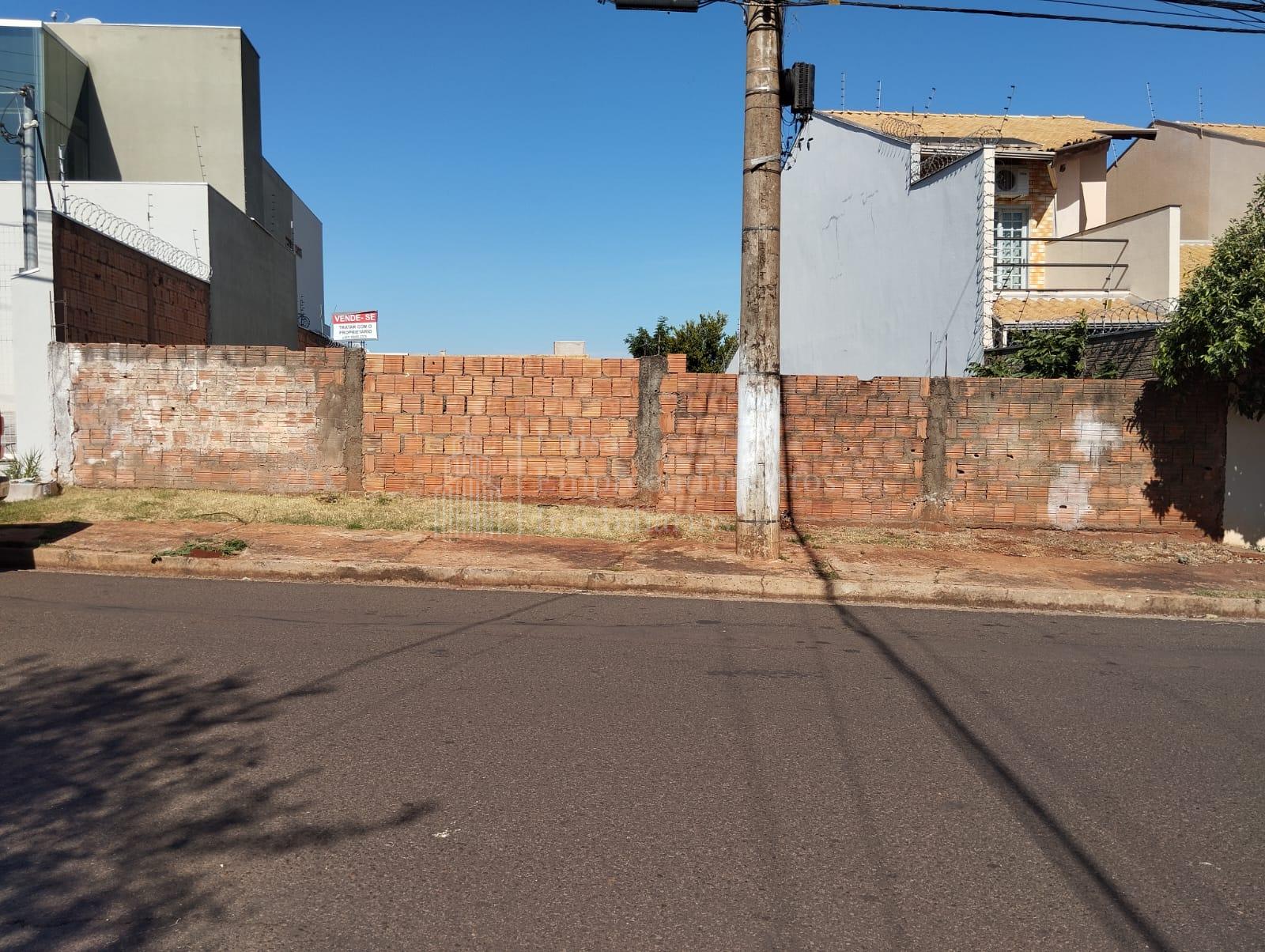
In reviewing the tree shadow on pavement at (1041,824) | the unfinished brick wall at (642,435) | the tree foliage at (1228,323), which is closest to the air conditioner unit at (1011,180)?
the tree foliage at (1228,323)

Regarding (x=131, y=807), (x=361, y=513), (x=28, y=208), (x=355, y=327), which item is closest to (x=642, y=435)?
(x=361, y=513)

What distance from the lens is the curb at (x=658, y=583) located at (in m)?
9.16

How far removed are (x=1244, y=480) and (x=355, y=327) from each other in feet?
99.8

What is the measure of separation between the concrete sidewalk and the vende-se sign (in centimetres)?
2490

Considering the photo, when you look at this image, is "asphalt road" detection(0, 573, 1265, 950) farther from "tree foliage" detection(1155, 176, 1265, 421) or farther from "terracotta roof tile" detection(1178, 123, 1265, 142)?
"terracotta roof tile" detection(1178, 123, 1265, 142)

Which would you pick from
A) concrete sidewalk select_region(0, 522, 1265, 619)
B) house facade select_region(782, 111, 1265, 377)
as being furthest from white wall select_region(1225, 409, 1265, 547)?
house facade select_region(782, 111, 1265, 377)

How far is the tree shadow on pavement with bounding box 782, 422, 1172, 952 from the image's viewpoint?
3.29 m

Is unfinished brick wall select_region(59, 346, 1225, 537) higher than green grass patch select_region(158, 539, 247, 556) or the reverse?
higher

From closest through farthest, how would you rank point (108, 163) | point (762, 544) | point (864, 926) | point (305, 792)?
point (864, 926), point (305, 792), point (762, 544), point (108, 163)

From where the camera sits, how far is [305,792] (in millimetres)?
4148

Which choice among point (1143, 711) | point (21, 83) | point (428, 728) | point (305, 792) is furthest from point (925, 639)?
point (21, 83)

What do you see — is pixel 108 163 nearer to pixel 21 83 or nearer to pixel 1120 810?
pixel 21 83

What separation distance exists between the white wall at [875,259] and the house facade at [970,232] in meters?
0.04

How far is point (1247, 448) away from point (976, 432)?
3.27 meters
